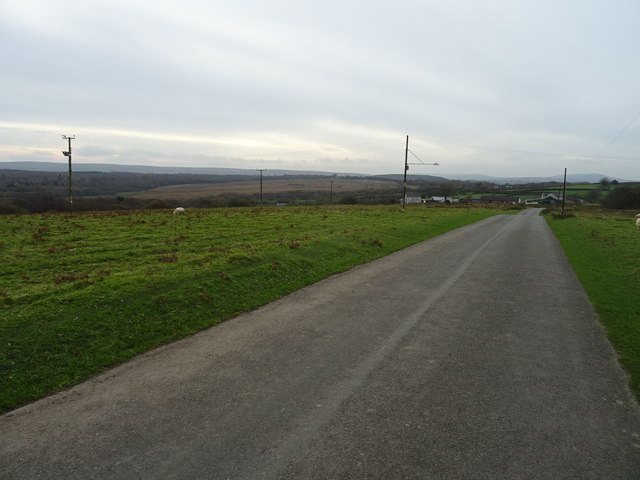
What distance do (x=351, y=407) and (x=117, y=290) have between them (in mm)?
6877

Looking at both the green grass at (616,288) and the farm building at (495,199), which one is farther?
Answer: the farm building at (495,199)

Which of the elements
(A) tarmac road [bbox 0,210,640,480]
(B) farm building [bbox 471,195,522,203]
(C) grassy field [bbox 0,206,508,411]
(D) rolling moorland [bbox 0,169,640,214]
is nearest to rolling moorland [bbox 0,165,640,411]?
(C) grassy field [bbox 0,206,508,411]

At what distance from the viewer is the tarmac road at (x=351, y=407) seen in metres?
4.08

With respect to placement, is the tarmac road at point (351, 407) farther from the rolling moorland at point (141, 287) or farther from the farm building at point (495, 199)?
the farm building at point (495, 199)

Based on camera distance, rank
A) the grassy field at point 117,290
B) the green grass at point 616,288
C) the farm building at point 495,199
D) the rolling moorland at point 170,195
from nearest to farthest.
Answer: the grassy field at point 117,290 < the green grass at point 616,288 < the rolling moorland at point 170,195 < the farm building at point 495,199

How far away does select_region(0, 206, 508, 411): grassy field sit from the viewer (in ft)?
20.9

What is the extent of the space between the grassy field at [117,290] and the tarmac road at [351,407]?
A: 0.70 meters

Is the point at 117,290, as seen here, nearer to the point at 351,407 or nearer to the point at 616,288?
the point at 351,407

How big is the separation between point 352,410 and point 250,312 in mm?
4686

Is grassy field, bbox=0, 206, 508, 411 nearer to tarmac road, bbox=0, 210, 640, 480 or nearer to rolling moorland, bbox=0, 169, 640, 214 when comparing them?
tarmac road, bbox=0, 210, 640, 480

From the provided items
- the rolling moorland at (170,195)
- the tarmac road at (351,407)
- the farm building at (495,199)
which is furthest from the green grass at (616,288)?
the farm building at (495,199)

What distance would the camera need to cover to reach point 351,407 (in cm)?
511

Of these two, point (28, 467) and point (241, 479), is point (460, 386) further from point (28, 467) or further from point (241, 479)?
point (28, 467)

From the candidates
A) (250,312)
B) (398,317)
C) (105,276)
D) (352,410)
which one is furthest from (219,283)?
(352,410)
